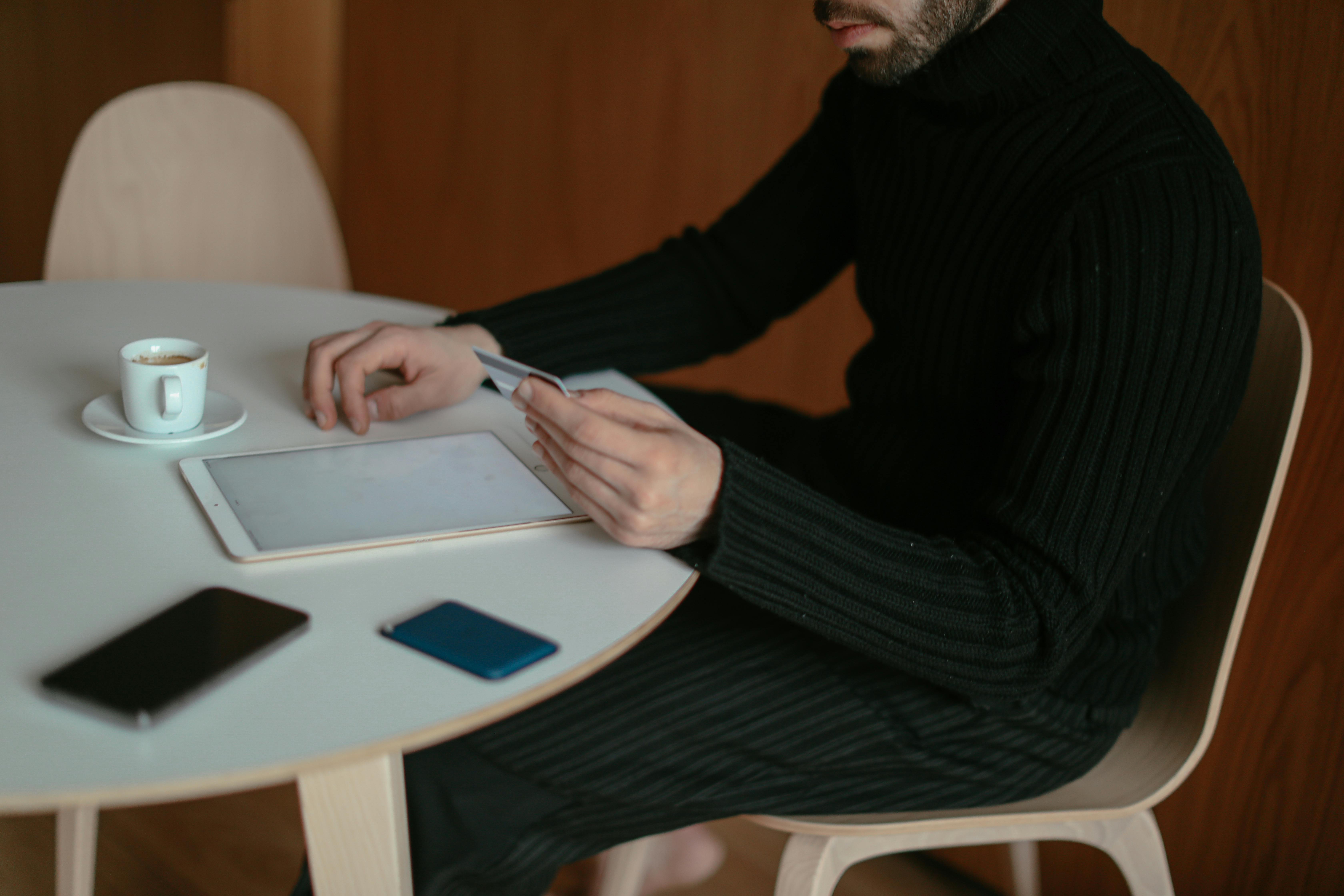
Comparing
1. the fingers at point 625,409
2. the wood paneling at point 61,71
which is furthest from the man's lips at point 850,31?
the wood paneling at point 61,71

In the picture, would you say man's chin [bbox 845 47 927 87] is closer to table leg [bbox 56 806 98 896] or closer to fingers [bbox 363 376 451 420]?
fingers [bbox 363 376 451 420]

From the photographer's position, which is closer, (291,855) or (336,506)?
(336,506)

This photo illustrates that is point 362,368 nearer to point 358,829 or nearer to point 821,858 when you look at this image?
point 358,829

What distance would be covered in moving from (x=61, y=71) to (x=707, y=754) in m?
3.03

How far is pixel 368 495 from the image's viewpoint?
0.71 metres

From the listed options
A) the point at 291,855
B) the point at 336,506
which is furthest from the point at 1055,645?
the point at 291,855

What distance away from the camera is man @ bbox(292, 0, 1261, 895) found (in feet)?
2.32

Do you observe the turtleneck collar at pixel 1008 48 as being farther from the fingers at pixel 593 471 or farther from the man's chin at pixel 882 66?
the fingers at pixel 593 471

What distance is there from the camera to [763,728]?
30.7 inches

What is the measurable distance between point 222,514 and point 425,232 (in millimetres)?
1943

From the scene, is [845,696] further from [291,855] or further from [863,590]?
[291,855]

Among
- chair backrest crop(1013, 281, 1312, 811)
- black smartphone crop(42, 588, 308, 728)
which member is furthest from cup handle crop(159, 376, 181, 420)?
chair backrest crop(1013, 281, 1312, 811)

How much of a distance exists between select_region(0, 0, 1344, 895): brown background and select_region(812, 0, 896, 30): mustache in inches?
21.6

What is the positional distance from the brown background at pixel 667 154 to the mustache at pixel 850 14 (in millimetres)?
548
